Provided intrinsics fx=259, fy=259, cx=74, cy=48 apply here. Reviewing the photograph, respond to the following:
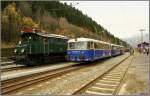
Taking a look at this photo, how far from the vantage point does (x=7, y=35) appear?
120 feet

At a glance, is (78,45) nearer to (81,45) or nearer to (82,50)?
(81,45)

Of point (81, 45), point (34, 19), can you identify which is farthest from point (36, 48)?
point (34, 19)

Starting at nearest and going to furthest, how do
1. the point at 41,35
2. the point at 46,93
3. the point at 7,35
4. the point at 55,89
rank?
1. the point at 46,93
2. the point at 55,89
3. the point at 41,35
4. the point at 7,35

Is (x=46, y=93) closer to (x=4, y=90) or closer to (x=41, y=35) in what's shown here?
(x=4, y=90)

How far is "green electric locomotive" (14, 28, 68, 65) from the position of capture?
2391cm

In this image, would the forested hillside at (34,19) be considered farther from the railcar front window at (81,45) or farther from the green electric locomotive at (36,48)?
the railcar front window at (81,45)

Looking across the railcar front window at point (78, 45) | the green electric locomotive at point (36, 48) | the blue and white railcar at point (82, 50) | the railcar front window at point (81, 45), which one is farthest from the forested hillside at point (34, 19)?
the railcar front window at point (81, 45)

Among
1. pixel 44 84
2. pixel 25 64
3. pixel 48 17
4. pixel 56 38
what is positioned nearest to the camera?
pixel 44 84

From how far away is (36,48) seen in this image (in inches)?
985

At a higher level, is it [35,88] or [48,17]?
[48,17]

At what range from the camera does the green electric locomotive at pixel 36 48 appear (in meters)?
23.9

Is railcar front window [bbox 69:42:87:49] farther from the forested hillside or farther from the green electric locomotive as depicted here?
the forested hillside

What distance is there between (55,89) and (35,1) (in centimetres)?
6810

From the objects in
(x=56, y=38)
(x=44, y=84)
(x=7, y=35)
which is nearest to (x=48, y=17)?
(x=7, y=35)
